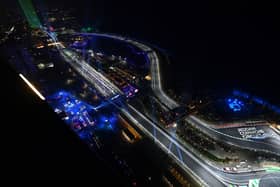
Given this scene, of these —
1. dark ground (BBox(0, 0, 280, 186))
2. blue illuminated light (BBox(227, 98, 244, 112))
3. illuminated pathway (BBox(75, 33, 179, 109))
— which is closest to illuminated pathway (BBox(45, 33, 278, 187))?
illuminated pathway (BBox(75, 33, 179, 109))

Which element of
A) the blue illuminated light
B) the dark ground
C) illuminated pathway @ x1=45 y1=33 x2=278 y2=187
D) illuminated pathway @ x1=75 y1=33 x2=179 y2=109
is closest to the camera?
the dark ground

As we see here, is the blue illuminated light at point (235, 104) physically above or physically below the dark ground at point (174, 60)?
below

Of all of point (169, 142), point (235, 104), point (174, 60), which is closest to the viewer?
point (169, 142)

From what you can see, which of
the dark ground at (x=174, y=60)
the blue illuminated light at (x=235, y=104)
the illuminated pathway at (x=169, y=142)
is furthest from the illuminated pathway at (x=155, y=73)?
the blue illuminated light at (x=235, y=104)

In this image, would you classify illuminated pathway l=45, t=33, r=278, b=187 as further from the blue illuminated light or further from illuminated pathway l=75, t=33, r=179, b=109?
the blue illuminated light

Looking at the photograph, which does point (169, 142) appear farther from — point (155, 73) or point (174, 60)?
point (174, 60)

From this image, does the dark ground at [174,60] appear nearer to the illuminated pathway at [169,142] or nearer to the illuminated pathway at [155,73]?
the illuminated pathway at [155,73]

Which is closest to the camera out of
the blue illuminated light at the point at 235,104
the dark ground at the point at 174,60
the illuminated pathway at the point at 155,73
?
the dark ground at the point at 174,60

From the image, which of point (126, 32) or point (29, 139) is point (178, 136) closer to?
point (29, 139)

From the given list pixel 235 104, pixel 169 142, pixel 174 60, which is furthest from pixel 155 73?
pixel 169 142

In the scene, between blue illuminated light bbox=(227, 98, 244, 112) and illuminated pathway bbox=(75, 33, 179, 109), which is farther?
illuminated pathway bbox=(75, 33, 179, 109)

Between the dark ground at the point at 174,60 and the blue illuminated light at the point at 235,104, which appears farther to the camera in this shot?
the blue illuminated light at the point at 235,104
